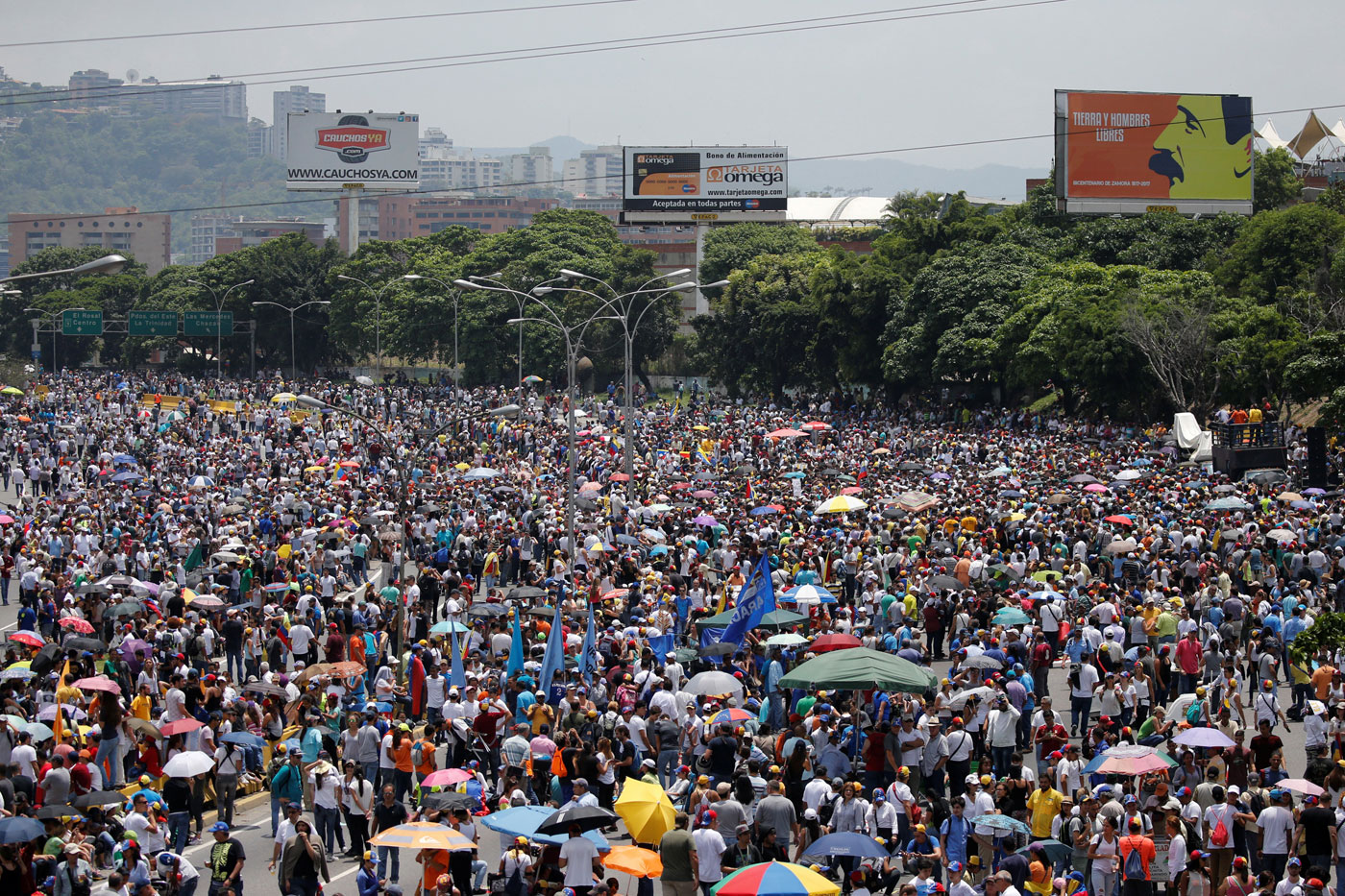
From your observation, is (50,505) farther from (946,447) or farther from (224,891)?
(224,891)

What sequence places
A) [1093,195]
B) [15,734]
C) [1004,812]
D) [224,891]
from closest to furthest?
[224,891]
[1004,812]
[15,734]
[1093,195]

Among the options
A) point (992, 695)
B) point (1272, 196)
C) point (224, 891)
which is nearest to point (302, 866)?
point (224, 891)

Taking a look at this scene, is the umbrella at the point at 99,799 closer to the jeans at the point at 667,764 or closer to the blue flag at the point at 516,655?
the jeans at the point at 667,764

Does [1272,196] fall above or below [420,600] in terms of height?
above

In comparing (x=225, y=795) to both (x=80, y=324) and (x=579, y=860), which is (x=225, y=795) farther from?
(x=80, y=324)

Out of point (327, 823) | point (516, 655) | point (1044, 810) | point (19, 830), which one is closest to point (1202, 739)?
point (1044, 810)

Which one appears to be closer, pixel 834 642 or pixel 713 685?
pixel 713 685
